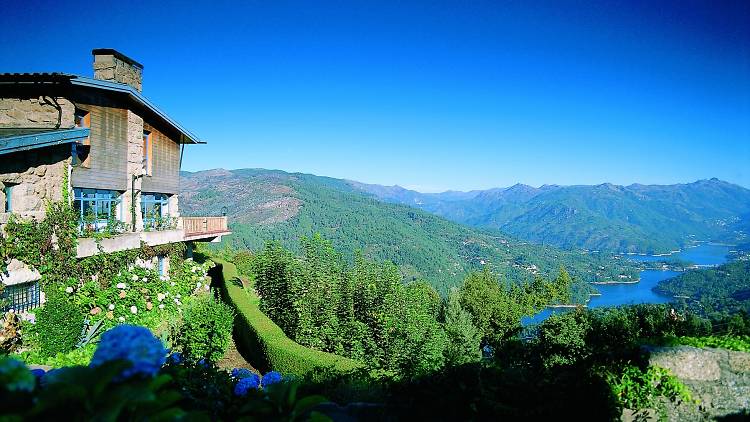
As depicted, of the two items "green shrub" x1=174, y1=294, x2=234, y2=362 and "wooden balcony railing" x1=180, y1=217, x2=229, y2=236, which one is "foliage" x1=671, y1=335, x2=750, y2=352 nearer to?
"green shrub" x1=174, y1=294, x2=234, y2=362

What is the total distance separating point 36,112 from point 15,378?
14.5m

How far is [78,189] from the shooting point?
13258 millimetres

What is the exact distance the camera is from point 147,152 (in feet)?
56.4

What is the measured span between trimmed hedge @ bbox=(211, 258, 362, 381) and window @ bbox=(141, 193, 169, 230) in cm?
399

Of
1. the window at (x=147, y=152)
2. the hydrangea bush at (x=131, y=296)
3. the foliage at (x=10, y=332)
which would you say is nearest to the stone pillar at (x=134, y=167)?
the window at (x=147, y=152)

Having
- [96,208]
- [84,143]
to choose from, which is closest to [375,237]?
[96,208]

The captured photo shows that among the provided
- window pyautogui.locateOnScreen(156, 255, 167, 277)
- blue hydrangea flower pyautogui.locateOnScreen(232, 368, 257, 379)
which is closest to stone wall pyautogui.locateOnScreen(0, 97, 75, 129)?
window pyautogui.locateOnScreen(156, 255, 167, 277)

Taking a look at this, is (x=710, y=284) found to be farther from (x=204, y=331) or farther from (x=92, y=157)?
(x=92, y=157)

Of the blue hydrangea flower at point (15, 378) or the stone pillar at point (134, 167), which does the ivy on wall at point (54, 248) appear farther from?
the blue hydrangea flower at point (15, 378)

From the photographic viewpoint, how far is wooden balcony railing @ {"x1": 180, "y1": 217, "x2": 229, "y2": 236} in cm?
1865

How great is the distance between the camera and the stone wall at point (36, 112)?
12.2 meters

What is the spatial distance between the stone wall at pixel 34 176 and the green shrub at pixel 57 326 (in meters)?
2.41

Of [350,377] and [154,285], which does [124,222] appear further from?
[350,377]

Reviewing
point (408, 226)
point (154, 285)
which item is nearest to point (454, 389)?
point (154, 285)
